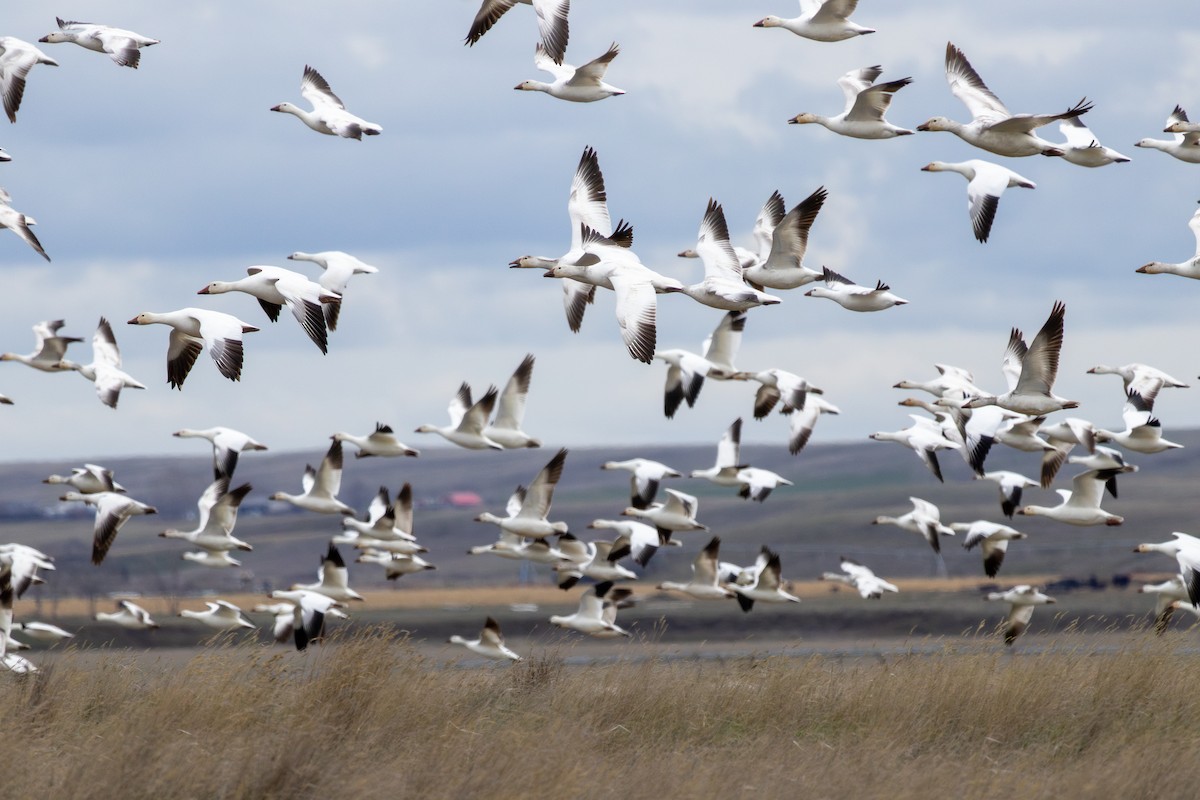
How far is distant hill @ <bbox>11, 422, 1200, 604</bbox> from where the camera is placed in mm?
88062

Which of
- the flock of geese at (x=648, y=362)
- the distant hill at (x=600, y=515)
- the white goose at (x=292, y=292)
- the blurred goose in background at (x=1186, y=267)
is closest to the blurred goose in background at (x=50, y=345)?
the flock of geese at (x=648, y=362)

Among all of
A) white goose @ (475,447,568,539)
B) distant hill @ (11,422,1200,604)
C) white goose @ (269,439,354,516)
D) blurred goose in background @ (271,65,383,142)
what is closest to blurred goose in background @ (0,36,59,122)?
blurred goose in background @ (271,65,383,142)

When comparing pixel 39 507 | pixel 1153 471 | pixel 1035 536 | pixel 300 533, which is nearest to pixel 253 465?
pixel 39 507

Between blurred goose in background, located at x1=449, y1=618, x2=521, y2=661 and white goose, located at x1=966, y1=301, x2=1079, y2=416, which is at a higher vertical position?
white goose, located at x1=966, y1=301, x2=1079, y2=416

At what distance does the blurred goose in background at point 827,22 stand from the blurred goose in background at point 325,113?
5.12 meters

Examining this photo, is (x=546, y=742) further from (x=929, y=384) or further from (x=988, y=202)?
(x=929, y=384)

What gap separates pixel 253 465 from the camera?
17125 cm

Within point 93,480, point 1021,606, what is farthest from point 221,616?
point 1021,606

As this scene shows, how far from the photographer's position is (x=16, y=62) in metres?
21.5

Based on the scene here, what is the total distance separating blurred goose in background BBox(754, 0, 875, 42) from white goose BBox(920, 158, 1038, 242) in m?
2.16

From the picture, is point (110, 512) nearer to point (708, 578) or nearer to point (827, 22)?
point (708, 578)

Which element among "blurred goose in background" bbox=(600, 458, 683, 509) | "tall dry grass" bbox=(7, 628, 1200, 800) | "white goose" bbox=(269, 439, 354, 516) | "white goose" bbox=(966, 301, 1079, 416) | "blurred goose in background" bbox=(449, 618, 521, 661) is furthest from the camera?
"blurred goose in background" bbox=(600, 458, 683, 509)

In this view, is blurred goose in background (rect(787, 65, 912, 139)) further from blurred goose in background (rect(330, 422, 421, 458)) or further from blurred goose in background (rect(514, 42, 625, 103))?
blurred goose in background (rect(330, 422, 421, 458))

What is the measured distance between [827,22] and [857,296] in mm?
3210
